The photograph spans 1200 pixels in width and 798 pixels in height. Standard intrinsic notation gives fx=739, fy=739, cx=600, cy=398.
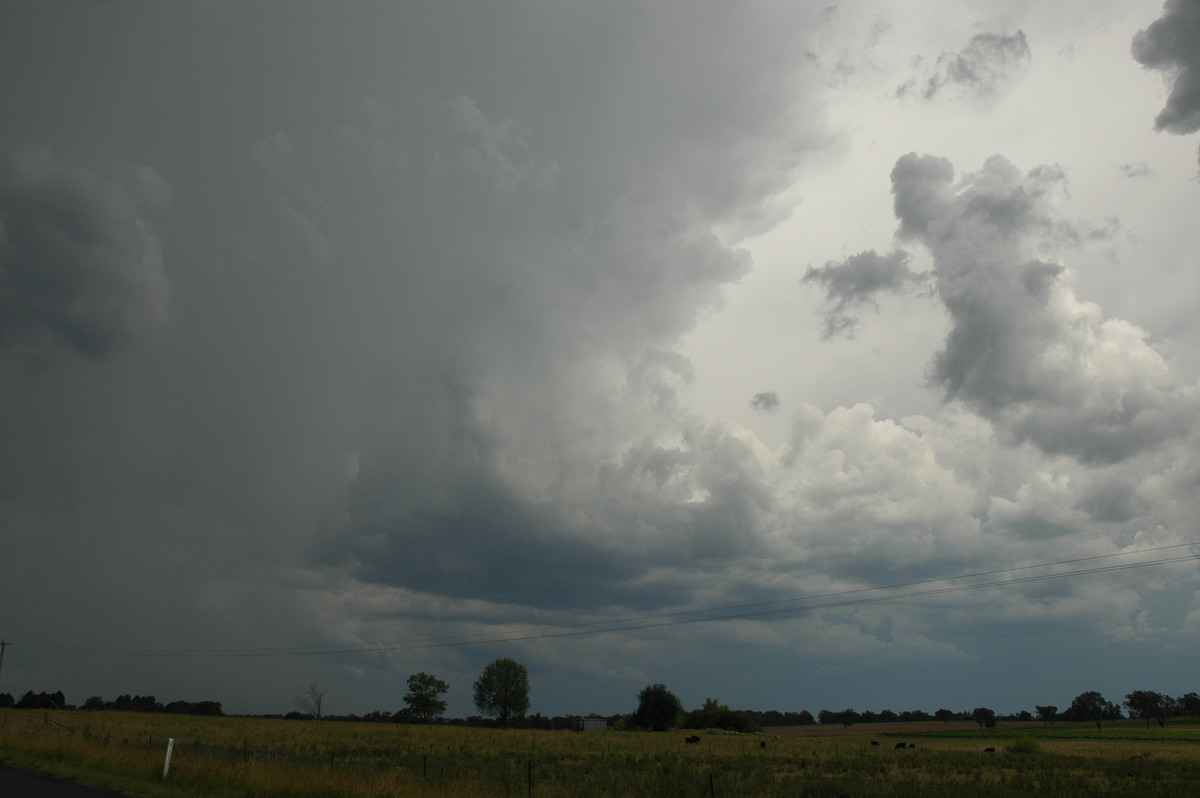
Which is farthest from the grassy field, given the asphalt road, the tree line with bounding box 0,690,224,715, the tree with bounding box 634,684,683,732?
the tree line with bounding box 0,690,224,715

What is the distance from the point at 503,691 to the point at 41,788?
14600 cm

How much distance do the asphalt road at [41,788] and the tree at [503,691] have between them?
141 metres

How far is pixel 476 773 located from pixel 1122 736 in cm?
14640

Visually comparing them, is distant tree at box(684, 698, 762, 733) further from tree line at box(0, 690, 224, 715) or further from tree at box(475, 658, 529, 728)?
tree line at box(0, 690, 224, 715)

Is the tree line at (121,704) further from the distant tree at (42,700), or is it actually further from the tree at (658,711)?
the tree at (658,711)

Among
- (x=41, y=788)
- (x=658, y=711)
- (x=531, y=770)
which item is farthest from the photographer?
(x=658, y=711)

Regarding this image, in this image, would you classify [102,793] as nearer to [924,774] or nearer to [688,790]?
[688,790]

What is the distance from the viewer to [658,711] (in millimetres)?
132750

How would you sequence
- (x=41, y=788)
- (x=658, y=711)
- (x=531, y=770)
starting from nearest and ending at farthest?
(x=41, y=788), (x=531, y=770), (x=658, y=711)

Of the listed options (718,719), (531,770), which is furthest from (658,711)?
(531,770)

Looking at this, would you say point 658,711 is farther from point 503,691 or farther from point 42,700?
point 42,700

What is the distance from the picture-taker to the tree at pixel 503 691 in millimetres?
159625

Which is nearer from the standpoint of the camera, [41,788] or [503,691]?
[41,788]

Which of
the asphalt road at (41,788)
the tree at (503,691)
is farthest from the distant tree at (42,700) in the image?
A: the asphalt road at (41,788)
